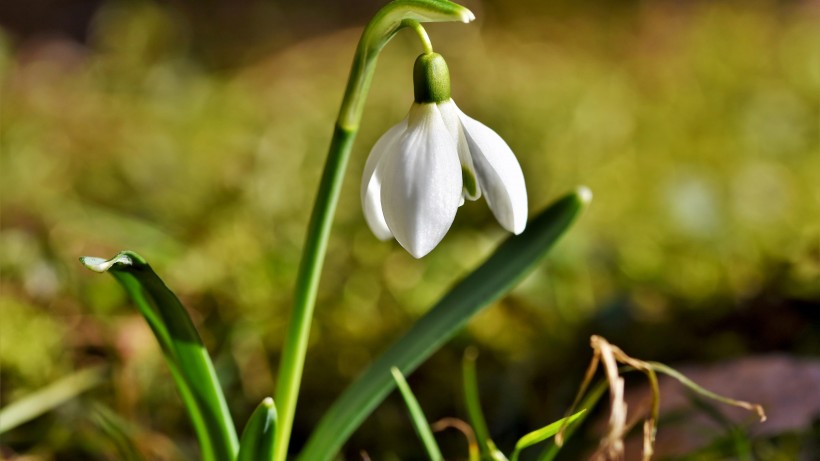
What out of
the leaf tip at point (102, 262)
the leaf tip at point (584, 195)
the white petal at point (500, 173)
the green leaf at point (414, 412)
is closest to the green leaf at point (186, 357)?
the leaf tip at point (102, 262)

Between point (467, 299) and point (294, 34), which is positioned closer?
point (467, 299)

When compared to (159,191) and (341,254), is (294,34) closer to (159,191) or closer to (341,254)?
(159,191)

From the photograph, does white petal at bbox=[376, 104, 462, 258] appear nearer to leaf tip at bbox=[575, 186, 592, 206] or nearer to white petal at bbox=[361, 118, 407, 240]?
white petal at bbox=[361, 118, 407, 240]

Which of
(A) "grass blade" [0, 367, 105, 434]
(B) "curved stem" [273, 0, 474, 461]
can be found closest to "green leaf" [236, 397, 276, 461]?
(B) "curved stem" [273, 0, 474, 461]

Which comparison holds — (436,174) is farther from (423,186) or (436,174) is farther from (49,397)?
(49,397)

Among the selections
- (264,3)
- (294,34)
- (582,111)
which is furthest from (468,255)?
(264,3)

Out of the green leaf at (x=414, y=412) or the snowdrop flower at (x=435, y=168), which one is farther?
the green leaf at (x=414, y=412)

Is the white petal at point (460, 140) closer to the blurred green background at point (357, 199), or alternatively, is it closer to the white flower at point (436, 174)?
the white flower at point (436, 174)
